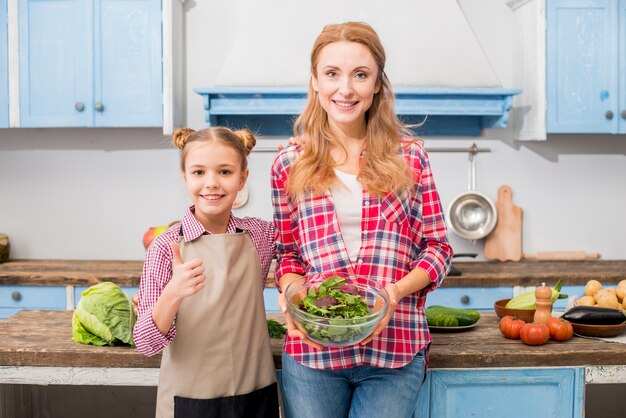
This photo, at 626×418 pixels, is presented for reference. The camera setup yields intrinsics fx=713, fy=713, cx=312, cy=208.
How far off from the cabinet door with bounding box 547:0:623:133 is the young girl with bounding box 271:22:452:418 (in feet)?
7.79

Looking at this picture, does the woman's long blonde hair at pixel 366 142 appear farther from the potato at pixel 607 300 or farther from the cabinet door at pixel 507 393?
the potato at pixel 607 300

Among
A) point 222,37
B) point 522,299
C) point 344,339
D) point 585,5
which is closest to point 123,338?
point 344,339

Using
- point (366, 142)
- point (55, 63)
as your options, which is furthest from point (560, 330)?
point (55, 63)

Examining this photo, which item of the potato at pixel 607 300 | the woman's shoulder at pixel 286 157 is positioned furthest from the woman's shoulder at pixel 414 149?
the potato at pixel 607 300

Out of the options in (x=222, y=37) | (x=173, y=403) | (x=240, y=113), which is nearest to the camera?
(x=173, y=403)

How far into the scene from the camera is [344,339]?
5.20ft

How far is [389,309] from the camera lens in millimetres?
1643

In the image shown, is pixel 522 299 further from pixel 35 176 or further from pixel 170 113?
pixel 35 176

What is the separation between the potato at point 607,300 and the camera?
239 centimetres

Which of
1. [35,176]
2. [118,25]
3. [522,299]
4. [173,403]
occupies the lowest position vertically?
[173,403]

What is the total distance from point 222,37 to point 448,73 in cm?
135

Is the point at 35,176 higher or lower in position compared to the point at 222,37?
lower

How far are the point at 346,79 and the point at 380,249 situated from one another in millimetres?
425

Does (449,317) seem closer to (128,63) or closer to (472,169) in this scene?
(472,169)
